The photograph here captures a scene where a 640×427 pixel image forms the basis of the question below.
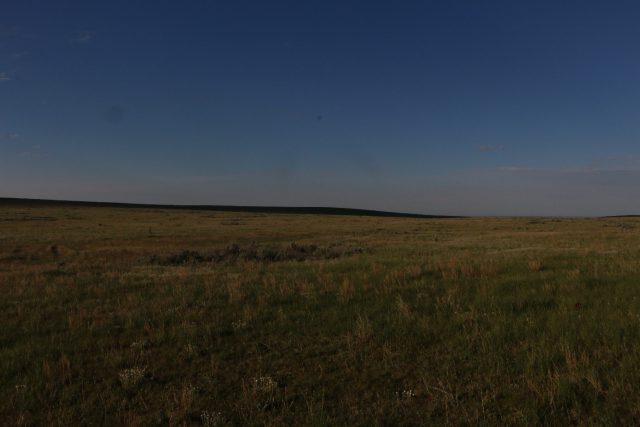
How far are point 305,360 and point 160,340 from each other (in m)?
2.57

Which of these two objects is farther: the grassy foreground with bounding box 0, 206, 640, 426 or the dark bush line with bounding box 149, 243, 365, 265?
the dark bush line with bounding box 149, 243, 365, 265

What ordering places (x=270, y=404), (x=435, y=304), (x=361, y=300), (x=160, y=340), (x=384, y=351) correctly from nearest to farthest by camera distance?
1. (x=270, y=404)
2. (x=384, y=351)
3. (x=160, y=340)
4. (x=435, y=304)
5. (x=361, y=300)

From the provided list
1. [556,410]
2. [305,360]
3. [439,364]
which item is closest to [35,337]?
[305,360]

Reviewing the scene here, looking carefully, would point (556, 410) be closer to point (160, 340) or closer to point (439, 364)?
point (439, 364)

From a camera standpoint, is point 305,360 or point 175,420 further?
point 305,360

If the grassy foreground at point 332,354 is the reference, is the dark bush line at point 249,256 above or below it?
below

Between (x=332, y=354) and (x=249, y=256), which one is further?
(x=249, y=256)

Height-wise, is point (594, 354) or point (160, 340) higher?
point (594, 354)

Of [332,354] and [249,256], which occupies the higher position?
[332,354]

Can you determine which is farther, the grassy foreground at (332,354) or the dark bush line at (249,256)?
the dark bush line at (249,256)

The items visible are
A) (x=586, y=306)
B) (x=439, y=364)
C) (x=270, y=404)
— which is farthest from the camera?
(x=586, y=306)

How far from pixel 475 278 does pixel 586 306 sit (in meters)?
3.37

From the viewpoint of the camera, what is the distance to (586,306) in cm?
747

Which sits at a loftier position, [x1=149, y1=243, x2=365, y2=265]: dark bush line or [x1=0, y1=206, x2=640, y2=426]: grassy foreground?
[x1=0, y1=206, x2=640, y2=426]: grassy foreground
